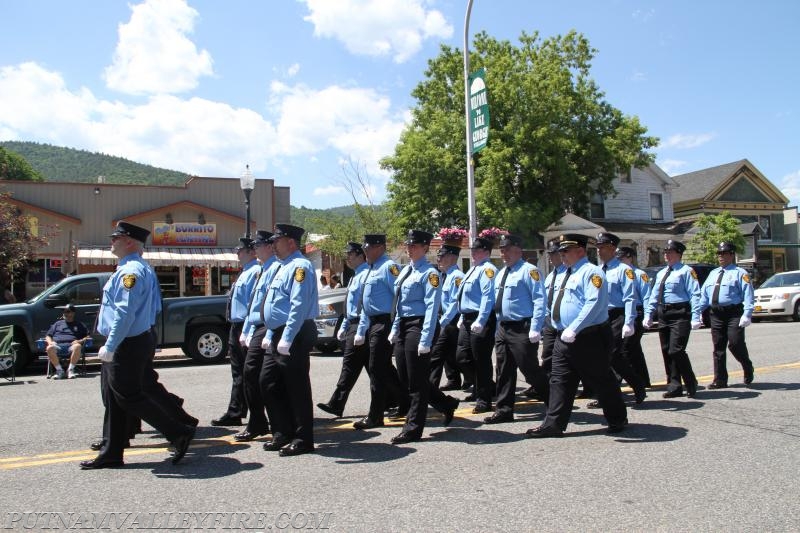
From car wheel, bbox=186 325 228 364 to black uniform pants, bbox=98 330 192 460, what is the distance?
7983 mm

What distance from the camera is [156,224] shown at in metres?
26.3

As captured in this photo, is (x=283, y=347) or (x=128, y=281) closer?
(x=128, y=281)

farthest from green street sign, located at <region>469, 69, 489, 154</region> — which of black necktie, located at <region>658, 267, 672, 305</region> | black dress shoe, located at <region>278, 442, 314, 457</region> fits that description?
black dress shoe, located at <region>278, 442, 314, 457</region>

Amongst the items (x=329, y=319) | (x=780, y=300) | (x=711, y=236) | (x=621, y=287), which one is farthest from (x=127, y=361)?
(x=711, y=236)

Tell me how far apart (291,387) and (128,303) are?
1467mm

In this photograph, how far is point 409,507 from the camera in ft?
14.1

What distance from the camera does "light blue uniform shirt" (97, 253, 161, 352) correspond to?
521 centimetres

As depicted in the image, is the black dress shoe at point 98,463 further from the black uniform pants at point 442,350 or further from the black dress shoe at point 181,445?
the black uniform pants at point 442,350

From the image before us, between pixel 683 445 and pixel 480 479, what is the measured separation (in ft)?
6.66

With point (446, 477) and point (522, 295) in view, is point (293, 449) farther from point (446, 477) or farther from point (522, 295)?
point (522, 295)

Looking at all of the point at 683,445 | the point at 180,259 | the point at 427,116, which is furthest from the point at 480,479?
the point at 427,116

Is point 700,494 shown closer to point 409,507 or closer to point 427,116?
point 409,507

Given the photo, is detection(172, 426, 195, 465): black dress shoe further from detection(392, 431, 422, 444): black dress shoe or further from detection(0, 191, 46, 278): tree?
detection(0, 191, 46, 278): tree

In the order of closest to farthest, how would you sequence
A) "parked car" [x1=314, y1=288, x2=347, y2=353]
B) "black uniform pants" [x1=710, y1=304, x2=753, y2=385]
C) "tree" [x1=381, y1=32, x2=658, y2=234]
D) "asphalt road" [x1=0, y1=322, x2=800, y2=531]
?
"asphalt road" [x1=0, y1=322, x2=800, y2=531]
"black uniform pants" [x1=710, y1=304, x2=753, y2=385]
"parked car" [x1=314, y1=288, x2=347, y2=353]
"tree" [x1=381, y1=32, x2=658, y2=234]
